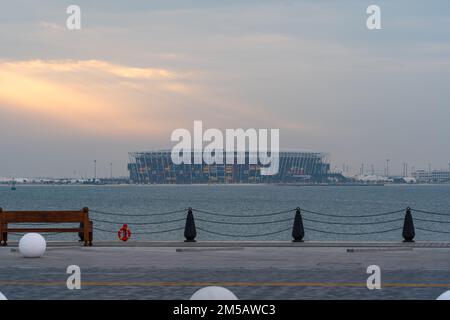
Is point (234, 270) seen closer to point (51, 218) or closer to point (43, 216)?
point (51, 218)

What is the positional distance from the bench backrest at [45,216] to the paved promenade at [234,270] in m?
0.90

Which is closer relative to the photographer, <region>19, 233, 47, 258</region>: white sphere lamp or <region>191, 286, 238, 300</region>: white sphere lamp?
<region>191, 286, 238, 300</region>: white sphere lamp

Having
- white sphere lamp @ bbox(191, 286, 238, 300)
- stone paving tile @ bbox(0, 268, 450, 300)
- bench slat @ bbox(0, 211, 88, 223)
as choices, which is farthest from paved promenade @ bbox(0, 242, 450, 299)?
white sphere lamp @ bbox(191, 286, 238, 300)

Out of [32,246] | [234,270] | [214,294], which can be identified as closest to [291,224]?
[32,246]

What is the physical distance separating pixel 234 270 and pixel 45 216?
950cm

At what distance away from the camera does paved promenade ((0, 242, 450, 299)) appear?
1641 centimetres

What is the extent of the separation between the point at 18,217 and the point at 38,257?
4209 millimetres

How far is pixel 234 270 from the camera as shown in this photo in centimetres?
2081

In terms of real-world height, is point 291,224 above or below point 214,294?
below

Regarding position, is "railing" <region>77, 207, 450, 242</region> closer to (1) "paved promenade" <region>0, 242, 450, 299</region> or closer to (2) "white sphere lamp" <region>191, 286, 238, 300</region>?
(1) "paved promenade" <region>0, 242, 450, 299</region>

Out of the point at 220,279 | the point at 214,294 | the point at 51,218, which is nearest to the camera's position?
the point at 214,294

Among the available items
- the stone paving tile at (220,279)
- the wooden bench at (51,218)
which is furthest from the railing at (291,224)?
the stone paving tile at (220,279)

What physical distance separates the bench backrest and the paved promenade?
2.94ft
